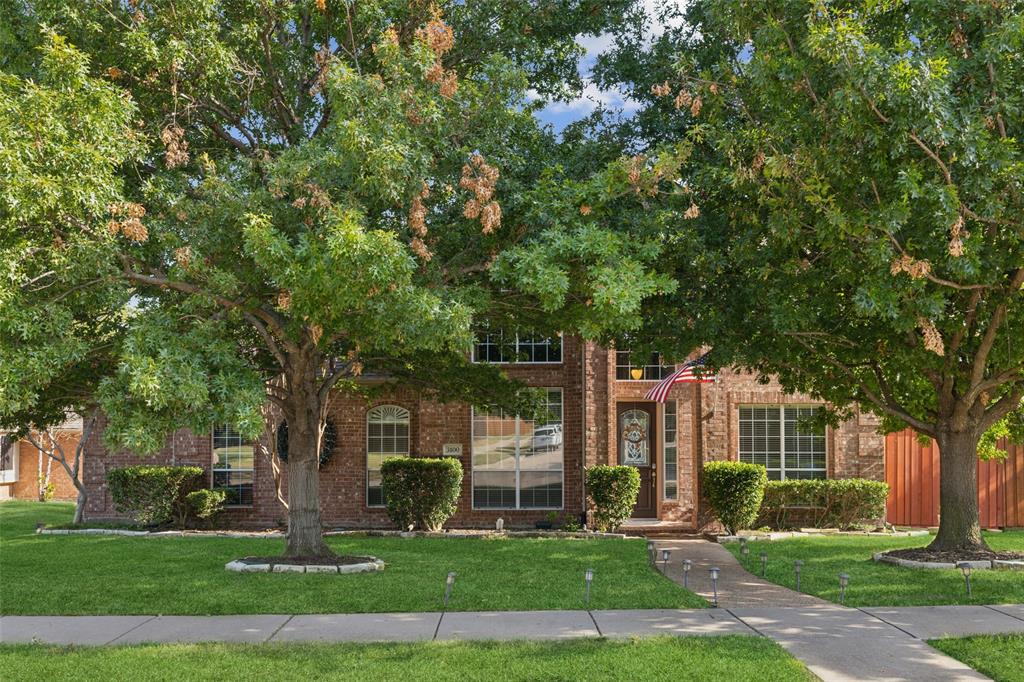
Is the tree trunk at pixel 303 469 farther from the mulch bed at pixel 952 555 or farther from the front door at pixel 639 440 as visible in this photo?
the mulch bed at pixel 952 555

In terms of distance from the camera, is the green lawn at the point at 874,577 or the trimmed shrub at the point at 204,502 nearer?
→ the green lawn at the point at 874,577

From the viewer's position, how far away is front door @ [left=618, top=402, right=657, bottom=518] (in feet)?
64.3

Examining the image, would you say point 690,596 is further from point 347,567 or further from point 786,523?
point 786,523

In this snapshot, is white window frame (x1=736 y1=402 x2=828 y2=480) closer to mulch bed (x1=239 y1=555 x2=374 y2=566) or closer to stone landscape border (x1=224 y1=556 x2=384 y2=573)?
mulch bed (x1=239 y1=555 x2=374 y2=566)

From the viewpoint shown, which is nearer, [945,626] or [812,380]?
[945,626]

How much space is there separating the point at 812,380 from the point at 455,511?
805 cm

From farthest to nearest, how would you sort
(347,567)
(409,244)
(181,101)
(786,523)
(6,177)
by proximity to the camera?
(786,523)
(347,567)
(181,101)
(409,244)
(6,177)

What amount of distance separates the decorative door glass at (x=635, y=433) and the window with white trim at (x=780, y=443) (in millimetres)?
1932

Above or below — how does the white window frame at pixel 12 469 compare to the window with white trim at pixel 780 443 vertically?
below

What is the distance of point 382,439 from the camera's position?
20.1m

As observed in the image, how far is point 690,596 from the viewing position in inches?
413

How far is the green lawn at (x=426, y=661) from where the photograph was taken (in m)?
7.16

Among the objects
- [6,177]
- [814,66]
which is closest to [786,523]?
[814,66]

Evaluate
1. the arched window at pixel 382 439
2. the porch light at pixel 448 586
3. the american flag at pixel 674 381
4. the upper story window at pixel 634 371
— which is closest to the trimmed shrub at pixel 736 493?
the american flag at pixel 674 381
